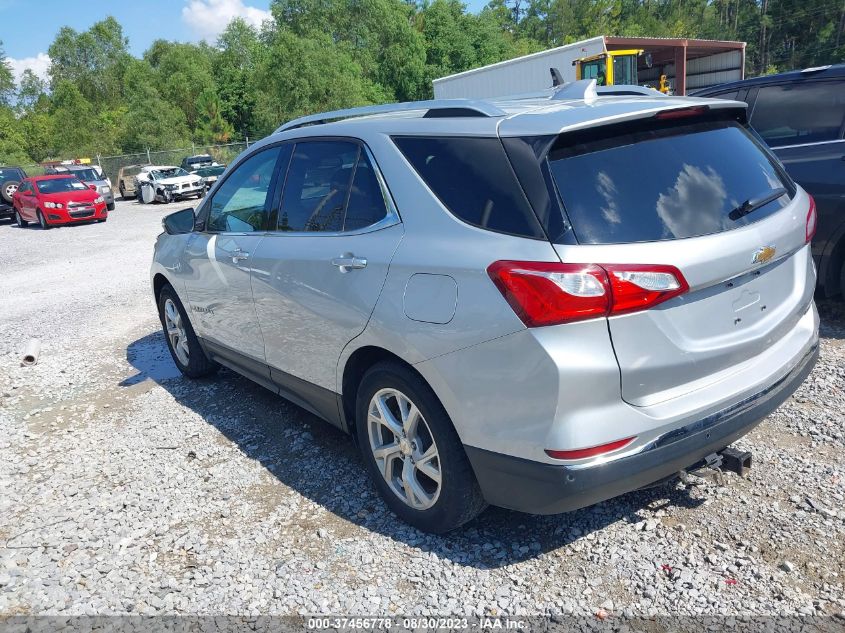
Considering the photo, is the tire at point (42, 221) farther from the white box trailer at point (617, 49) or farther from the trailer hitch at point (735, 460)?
the trailer hitch at point (735, 460)

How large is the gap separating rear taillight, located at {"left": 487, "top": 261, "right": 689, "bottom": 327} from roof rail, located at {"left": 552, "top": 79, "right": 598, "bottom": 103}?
98 centimetres

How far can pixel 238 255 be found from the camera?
4.21 m

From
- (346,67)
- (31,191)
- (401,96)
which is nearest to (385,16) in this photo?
(401,96)

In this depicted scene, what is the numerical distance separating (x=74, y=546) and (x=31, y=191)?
22.9m

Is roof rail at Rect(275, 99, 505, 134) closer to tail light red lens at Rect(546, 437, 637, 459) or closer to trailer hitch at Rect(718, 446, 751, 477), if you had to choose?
tail light red lens at Rect(546, 437, 637, 459)

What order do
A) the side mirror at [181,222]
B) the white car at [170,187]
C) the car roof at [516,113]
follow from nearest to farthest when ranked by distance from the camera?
the car roof at [516,113]
the side mirror at [181,222]
the white car at [170,187]

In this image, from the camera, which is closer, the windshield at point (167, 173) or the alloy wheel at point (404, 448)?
the alloy wheel at point (404, 448)

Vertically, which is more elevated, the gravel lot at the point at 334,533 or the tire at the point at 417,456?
the tire at the point at 417,456

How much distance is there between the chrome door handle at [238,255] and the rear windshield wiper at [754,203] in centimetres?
272

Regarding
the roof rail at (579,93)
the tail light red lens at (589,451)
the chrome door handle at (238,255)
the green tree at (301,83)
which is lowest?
the tail light red lens at (589,451)

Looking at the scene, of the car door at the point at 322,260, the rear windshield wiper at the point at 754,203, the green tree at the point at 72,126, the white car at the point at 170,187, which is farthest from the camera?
the green tree at the point at 72,126

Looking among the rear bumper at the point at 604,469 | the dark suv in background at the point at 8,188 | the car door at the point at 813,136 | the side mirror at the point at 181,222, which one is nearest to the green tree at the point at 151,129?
the dark suv in background at the point at 8,188

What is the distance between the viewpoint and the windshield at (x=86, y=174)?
92.6 ft

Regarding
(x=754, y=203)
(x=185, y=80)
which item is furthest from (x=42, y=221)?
(x=185, y=80)
